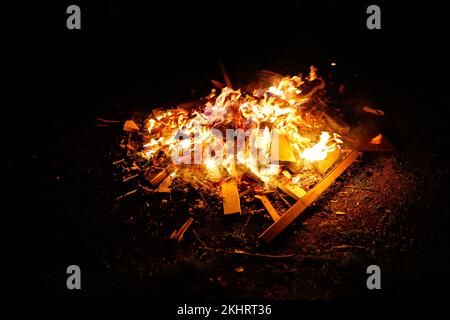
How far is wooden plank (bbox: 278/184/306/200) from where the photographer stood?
4574 millimetres

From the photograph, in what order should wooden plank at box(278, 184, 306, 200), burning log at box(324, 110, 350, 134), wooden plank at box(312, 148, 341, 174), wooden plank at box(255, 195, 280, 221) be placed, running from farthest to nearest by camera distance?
burning log at box(324, 110, 350, 134)
wooden plank at box(312, 148, 341, 174)
wooden plank at box(278, 184, 306, 200)
wooden plank at box(255, 195, 280, 221)

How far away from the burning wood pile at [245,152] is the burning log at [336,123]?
2 cm

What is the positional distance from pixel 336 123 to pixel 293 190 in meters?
1.61

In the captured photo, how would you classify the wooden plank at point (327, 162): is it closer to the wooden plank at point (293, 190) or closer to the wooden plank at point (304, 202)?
the wooden plank at point (304, 202)

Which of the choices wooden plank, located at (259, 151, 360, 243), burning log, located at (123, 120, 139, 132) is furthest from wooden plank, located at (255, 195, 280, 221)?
burning log, located at (123, 120, 139, 132)

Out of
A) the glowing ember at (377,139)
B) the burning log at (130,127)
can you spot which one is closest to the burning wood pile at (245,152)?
the burning log at (130,127)

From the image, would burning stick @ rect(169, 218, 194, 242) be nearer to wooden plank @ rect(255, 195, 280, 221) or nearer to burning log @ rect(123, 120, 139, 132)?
wooden plank @ rect(255, 195, 280, 221)

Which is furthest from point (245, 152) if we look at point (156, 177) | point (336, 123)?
point (336, 123)

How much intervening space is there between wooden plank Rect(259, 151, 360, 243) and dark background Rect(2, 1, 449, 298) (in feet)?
3.78

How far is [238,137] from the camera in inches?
197

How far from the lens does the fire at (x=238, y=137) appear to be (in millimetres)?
4945

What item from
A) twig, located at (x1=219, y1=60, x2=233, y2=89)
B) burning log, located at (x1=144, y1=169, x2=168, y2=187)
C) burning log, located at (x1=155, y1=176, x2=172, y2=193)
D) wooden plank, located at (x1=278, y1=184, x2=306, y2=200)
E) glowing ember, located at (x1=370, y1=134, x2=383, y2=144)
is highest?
twig, located at (x1=219, y1=60, x2=233, y2=89)

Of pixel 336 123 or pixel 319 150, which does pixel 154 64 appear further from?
pixel 319 150

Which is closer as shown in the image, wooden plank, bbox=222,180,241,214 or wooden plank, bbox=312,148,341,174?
wooden plank, bbox=222,180,241,214
